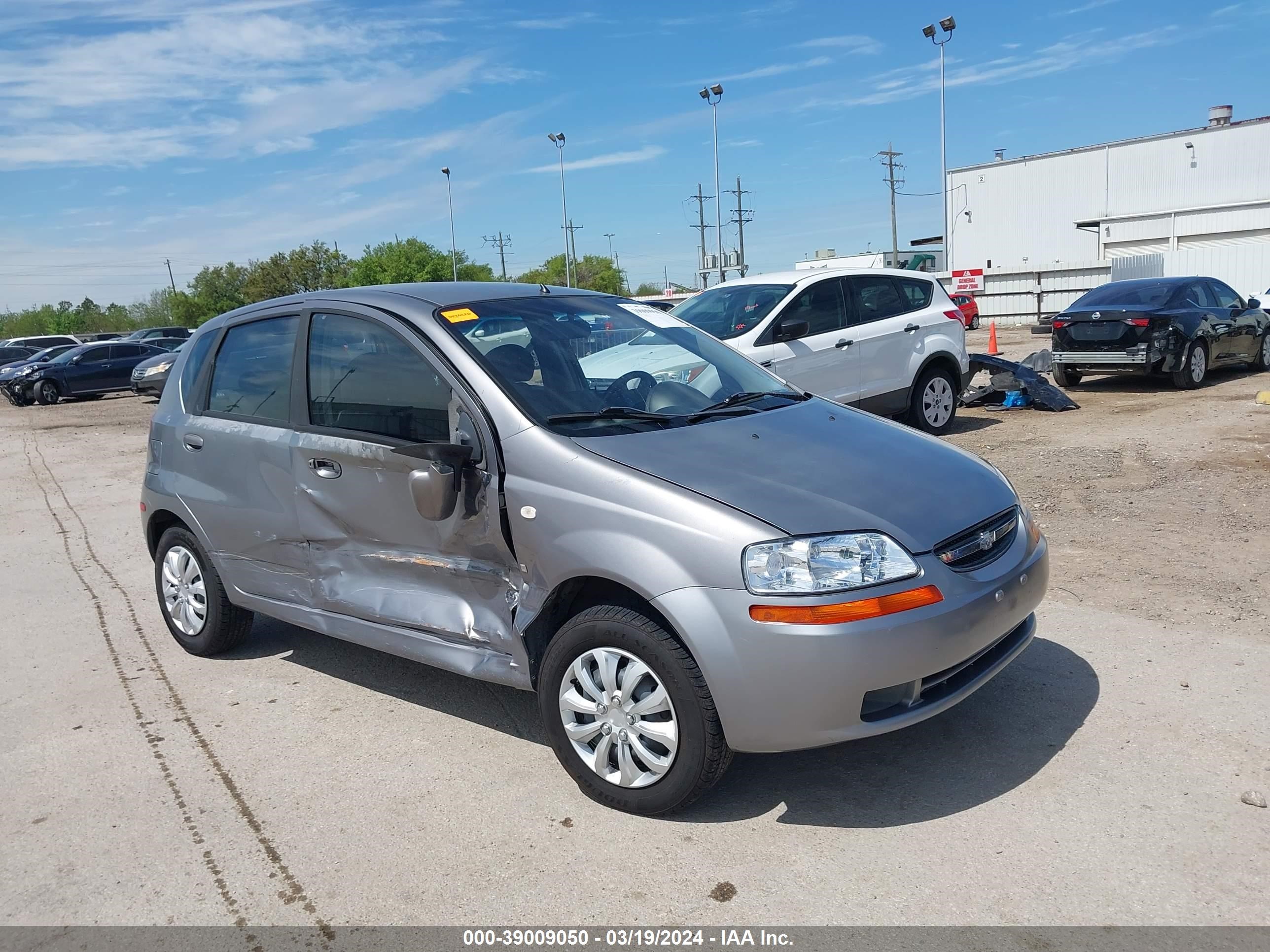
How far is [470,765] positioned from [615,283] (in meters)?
102

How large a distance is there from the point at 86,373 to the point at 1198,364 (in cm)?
2694

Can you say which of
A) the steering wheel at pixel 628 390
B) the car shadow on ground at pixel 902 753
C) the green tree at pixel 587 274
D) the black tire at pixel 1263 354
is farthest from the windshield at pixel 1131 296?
the green tree at pixel 587 274

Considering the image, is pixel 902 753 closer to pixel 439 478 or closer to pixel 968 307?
pixel 439 478

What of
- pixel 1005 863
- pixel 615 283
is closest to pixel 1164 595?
pixel 1005 863

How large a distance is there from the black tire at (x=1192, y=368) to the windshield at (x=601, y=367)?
11.1m

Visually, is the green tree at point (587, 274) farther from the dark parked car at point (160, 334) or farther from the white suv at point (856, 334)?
the white suv at point (856, 334)

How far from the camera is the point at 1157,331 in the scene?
1353cm

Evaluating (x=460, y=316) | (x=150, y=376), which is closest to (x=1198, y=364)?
(x=460, y=316)

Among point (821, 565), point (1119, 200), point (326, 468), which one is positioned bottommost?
point (821, 565)

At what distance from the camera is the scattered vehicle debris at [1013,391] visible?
41.8 feet

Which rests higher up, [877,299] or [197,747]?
[877,299]

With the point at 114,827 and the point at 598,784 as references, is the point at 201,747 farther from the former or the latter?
the point at 598,784

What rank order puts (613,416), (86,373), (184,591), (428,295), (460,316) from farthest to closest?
(86,373) → (184,591) → (428,295) → (460,316) → (613,416)

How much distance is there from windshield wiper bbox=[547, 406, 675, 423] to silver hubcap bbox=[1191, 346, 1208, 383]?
12247 mm
